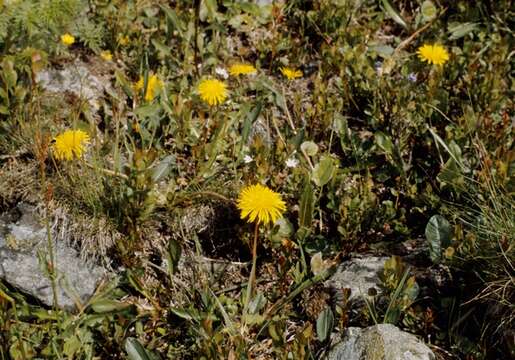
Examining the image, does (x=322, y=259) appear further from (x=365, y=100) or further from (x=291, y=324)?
(x=365, y=100)

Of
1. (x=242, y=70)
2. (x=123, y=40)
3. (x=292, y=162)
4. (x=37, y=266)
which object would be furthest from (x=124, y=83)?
(x=37, y=266)

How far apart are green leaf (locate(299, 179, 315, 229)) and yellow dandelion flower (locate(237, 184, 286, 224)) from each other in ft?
0.60

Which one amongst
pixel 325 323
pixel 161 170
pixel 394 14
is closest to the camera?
pixel 325 323

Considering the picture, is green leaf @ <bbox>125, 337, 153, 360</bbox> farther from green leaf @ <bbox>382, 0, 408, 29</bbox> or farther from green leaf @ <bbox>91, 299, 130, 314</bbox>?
green leaf @ <bbox>382, 0, 408, 29</bbox>

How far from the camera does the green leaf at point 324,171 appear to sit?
10.4 feet

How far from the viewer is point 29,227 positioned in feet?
9.83

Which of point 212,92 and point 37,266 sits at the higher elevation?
point 212,92

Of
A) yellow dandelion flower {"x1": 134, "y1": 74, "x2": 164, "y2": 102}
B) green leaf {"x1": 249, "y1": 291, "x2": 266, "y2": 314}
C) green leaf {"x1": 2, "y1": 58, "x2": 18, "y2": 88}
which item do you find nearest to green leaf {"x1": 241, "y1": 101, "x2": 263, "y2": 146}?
yellow dandelion flower {"x1": 134, "y1": 74, "x2": 164, "y2": 102}

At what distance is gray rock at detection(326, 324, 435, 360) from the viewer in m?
2.43

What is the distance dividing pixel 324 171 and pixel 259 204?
51 centimetres

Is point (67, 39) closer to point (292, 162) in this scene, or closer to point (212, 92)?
point (212, 92)

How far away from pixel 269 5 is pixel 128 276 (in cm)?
227

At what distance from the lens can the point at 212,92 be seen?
3.46 meters

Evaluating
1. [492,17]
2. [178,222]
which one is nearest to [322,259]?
[178,222]
